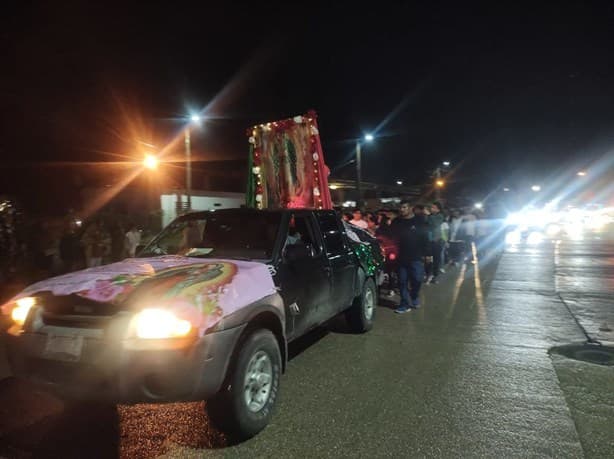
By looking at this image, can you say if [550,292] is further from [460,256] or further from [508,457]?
[508,457]

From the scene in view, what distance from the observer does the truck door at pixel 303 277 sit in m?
3.96

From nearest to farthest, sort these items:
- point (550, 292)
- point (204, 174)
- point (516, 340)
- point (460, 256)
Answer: point (516, 340), point (550, 292), point (460, 256), point (204, 174)

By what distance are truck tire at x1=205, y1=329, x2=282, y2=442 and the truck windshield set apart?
87 cm

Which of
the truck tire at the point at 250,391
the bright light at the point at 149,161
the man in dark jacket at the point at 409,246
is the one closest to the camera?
the truck tire at the point at 250,391

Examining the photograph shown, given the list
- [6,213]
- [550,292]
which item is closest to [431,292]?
[550,292]

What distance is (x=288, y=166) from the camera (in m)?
7.67

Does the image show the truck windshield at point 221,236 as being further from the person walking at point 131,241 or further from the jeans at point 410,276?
the person walking at point 131,241

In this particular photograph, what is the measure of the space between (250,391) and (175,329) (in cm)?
85

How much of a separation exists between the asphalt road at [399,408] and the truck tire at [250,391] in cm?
14

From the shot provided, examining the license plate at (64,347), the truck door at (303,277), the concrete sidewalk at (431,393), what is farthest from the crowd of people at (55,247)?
the license plate at (64,347)

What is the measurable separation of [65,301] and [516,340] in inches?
204

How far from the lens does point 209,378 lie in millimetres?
2877

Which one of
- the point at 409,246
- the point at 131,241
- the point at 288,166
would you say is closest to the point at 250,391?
the point at 409,246

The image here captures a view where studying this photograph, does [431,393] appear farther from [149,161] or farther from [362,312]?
[149,161]
